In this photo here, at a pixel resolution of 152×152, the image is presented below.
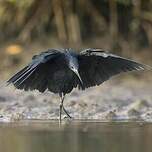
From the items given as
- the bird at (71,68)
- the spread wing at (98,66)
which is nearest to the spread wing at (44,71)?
the bird at (71,68)

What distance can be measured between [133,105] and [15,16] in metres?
4.57

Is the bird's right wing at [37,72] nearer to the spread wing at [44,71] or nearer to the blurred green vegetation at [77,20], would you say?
the spread wing at [44,71]

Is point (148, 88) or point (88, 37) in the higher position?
point (88, 37)

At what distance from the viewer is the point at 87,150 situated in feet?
22.9

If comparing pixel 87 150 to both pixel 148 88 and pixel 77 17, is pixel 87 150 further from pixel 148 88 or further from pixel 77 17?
pixel 77 17

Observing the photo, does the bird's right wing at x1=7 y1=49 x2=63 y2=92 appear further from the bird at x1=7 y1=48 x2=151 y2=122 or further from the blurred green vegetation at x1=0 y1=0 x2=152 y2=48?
the blurred green vegetation at x1=0 y1=0 x2=152 y2=48

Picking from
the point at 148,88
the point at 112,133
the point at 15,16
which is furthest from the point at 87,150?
the point at 15,16

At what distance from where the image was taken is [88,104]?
1032 centimetres

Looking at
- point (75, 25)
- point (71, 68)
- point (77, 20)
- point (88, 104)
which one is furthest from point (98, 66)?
point (77, 20)

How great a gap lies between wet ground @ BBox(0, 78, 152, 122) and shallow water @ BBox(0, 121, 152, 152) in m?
0.62

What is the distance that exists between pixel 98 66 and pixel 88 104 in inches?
48.2

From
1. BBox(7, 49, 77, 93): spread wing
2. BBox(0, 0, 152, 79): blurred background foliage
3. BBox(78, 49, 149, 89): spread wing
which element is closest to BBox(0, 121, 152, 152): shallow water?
BBox(7, 49, 77, 93): spread wing

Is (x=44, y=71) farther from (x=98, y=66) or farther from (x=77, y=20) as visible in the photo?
(x=77, y=20)

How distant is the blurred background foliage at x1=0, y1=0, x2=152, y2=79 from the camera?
13.5 m
